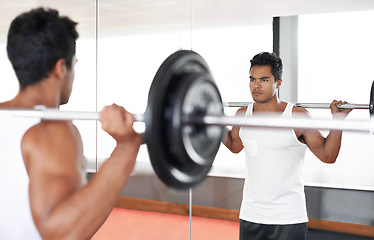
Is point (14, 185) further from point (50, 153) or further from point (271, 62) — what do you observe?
point (271, 62)

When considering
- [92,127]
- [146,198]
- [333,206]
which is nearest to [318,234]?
[333,206]

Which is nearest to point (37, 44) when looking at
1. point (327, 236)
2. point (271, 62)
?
point (271, 62)

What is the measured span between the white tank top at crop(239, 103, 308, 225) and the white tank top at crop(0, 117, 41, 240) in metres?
1.05

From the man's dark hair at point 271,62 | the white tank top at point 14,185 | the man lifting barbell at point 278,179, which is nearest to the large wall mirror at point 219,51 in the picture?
the man's dark hair at point 271,62

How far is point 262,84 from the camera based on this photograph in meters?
2.27

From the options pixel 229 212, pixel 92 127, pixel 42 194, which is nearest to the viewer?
pixel 42 194

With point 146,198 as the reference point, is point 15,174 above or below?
above

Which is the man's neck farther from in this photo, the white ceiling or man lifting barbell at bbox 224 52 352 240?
the white ceiling

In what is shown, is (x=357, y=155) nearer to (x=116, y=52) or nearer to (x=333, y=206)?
(x=333, y=206)

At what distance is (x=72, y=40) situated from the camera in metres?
1.23

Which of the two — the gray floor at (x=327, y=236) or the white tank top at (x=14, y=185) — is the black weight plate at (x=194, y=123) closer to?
the white tank top at (x=14, y=185)

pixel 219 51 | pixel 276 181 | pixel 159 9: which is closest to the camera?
pixel 276 181

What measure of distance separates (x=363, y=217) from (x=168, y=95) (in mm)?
2810

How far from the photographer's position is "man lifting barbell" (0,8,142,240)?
3.32 feet
